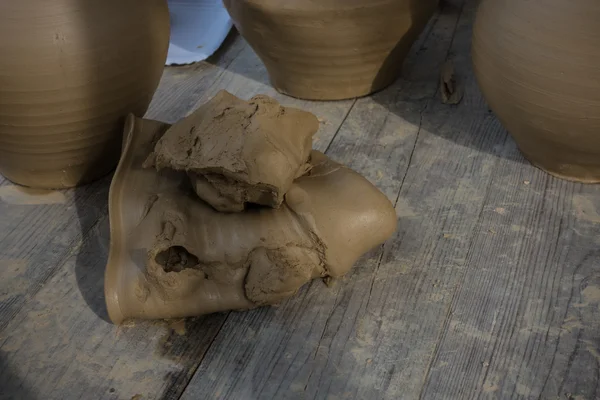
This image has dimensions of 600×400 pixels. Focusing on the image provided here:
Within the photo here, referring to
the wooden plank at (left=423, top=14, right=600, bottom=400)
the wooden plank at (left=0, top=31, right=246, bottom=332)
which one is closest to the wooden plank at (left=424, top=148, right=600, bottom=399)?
the wooden plank at (left=423, top=14, right=600, bottom=400)

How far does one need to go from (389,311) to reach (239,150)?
17.7 inches

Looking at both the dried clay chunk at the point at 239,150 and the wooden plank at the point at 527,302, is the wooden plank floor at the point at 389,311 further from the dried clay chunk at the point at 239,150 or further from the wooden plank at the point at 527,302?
the dried clay chunk at the point at 239,150

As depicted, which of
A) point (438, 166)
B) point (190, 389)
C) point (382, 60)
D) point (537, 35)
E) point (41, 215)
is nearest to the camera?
point (190, 389)

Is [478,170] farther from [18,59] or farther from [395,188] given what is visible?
[18,59]

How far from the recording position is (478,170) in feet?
5.57

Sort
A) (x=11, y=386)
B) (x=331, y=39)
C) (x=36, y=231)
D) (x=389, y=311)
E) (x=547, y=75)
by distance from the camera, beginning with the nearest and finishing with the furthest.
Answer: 1. (x=11, y=386)
2. (x=389, y=311)
3. (x=547, y=75)
4. (x=36, y=231)
5. (x=331, y=39)

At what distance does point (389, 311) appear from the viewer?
132 cm

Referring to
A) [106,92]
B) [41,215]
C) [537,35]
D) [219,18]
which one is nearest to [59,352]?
[41,215]

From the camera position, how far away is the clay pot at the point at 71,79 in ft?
4.56

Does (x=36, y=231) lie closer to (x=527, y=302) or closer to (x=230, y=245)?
(x=230, y=245)

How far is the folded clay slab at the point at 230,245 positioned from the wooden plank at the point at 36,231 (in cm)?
23

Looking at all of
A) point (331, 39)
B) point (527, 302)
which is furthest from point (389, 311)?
point (331, 39)

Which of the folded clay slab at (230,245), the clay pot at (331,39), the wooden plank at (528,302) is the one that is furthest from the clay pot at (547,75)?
the folded clay slab at (230,245)

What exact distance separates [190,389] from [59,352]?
28 cm
